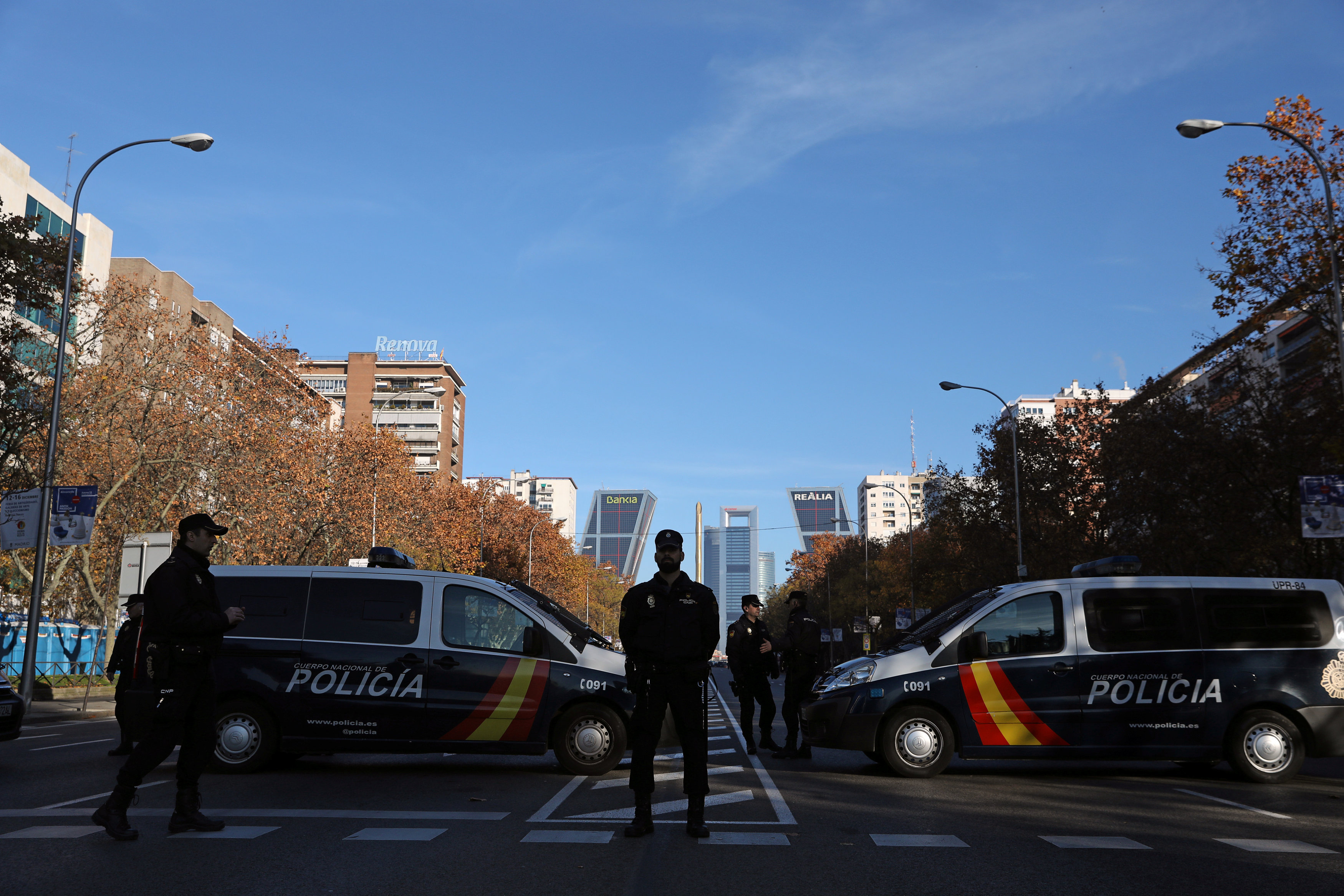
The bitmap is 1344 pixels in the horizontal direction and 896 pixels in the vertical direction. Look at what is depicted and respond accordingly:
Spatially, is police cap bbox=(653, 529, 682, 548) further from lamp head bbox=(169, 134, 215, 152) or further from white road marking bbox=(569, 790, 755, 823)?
lamp head bbox=(169, 134, 215, 152)

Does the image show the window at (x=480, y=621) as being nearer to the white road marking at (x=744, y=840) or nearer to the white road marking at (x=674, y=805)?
the white road marking at (x=674, y=805)

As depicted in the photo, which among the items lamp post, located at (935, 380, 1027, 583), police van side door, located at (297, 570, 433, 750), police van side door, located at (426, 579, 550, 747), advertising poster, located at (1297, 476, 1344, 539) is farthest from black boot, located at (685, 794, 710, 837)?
lamp post, located at (935, 380, 1027, 583)

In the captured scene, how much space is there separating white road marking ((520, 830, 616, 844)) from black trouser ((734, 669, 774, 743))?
19.5 feet

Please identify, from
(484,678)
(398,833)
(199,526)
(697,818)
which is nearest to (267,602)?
(484,678)

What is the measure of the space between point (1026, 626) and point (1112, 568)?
143 cm

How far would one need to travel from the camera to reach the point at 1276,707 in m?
10.9

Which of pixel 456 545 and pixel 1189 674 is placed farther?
pixel 456 545

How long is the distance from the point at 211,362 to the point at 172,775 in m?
29.4

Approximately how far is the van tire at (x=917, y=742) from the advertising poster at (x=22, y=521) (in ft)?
59.2

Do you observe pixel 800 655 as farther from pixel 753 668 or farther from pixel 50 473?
pixel 50 473

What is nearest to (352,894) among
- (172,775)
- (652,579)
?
(652,579)

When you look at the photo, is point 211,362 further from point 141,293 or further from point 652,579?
point 652,579

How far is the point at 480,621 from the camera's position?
1084 centimetres

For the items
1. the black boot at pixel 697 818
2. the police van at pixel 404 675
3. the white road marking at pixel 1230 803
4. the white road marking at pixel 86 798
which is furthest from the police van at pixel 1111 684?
the white road marking at pixel 86 798
